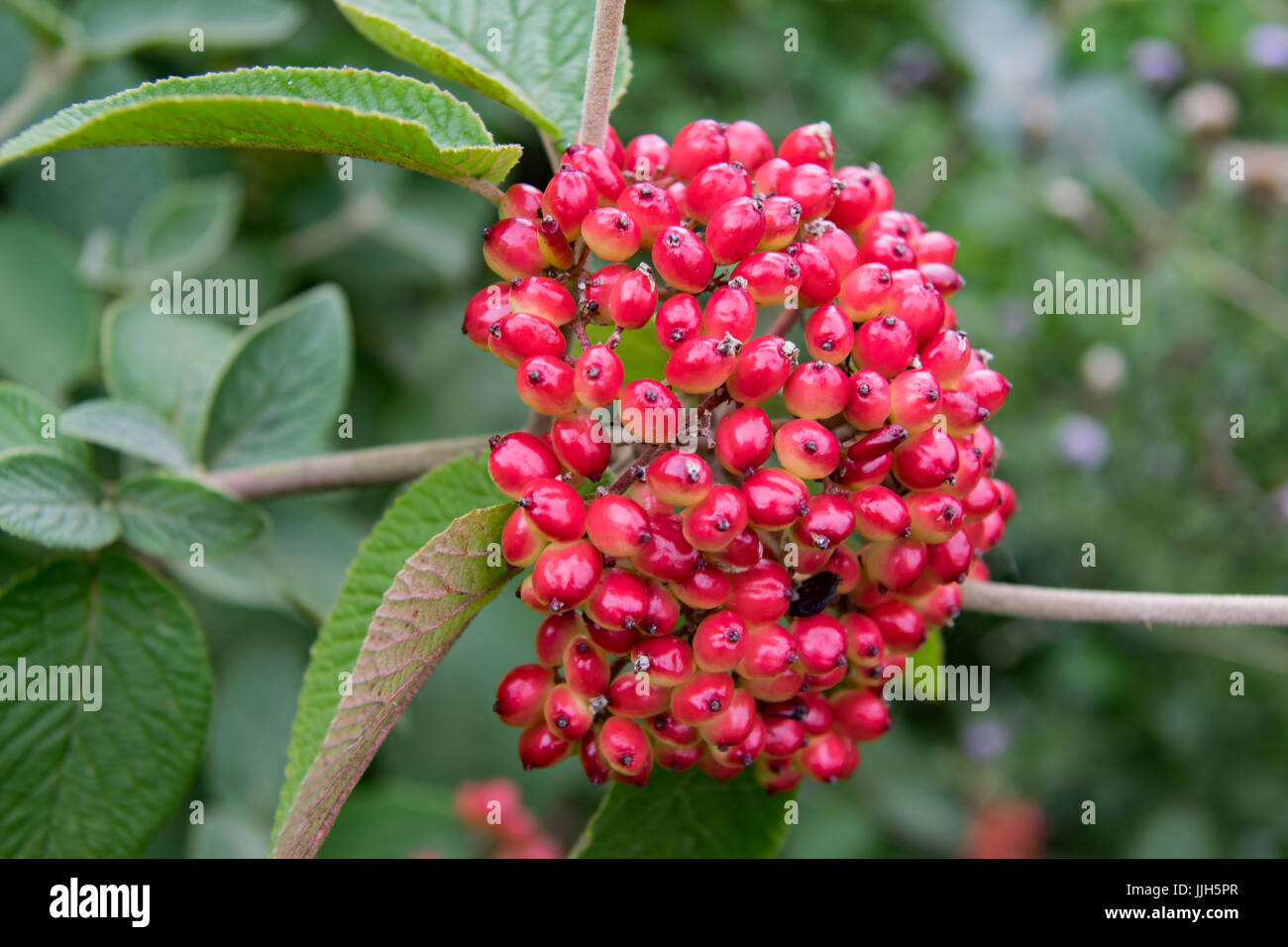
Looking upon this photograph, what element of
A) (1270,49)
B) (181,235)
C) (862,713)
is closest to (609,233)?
(862,713)

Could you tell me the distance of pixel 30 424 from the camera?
164cm

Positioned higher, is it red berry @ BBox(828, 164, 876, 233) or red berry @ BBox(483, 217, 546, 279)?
red berry @ BBox(828, 164, 876, 233)

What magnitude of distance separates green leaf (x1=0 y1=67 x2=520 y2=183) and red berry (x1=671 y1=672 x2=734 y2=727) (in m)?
0.68

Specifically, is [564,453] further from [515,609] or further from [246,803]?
[515,609]

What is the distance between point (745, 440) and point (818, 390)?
12cm

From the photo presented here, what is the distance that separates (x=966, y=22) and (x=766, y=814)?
11.8ft

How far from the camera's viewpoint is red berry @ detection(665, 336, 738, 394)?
1.15 metres

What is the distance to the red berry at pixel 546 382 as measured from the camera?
1132 millimetres

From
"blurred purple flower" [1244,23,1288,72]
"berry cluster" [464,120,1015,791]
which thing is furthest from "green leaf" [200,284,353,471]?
"blurred purple flower" [1244,23,1288,72]

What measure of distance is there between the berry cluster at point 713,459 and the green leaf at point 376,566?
19 centimetres

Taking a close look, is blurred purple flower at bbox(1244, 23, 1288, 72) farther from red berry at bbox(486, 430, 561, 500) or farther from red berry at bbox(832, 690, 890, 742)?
red berry at bbox(486, 430, 561, 500)

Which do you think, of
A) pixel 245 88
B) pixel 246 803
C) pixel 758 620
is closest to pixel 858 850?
pixel 246 803

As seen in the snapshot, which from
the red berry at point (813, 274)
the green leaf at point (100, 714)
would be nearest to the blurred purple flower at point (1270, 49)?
the red berry at point (813, 274)

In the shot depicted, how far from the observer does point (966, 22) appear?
3.97 m
